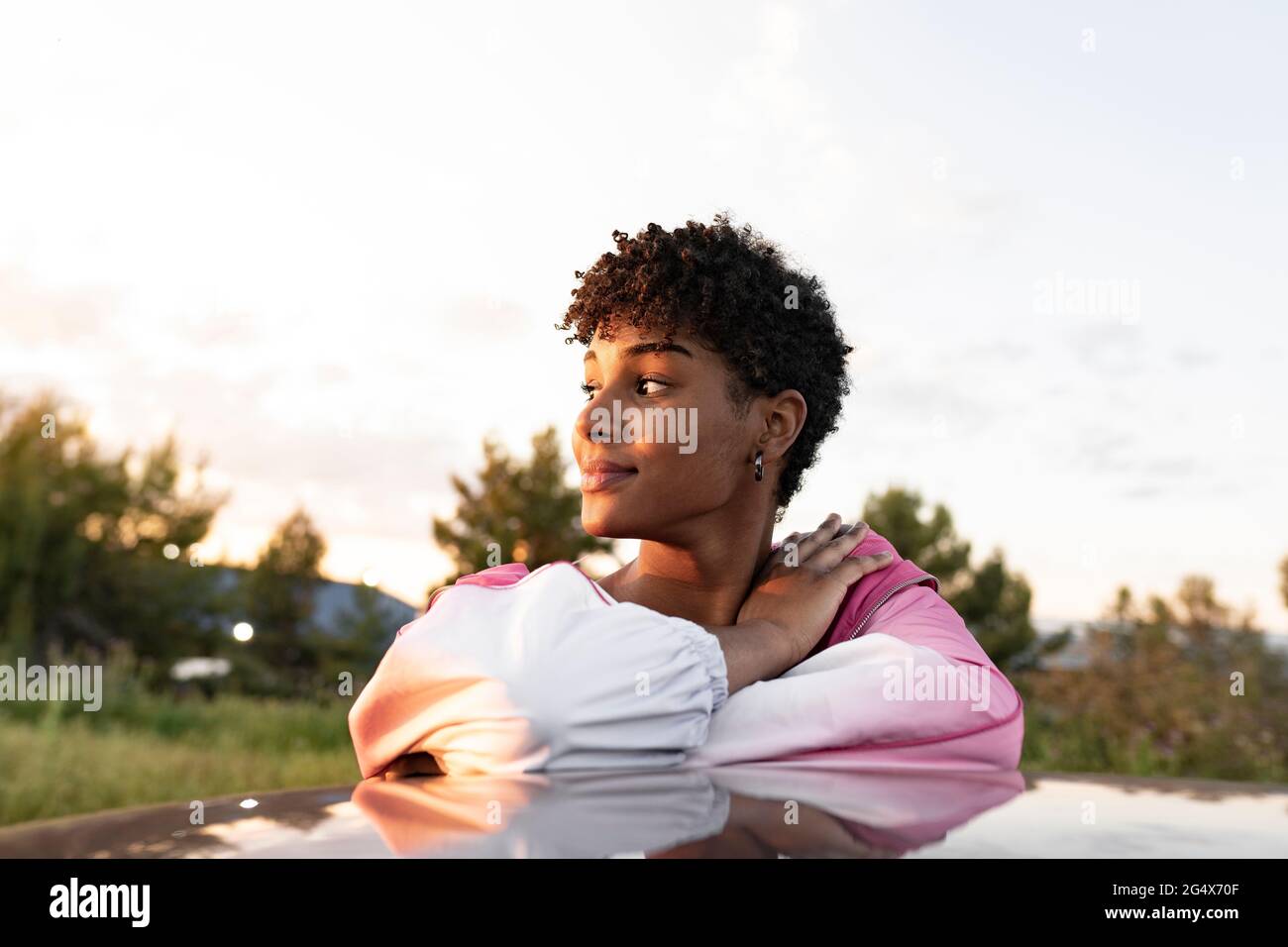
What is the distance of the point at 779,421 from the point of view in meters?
2.68

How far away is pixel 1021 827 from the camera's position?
1.16 m

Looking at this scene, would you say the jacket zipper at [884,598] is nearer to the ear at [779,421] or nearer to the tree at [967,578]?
the ear at [779,421]

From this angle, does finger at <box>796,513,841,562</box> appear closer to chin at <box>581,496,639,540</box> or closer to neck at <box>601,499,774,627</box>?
neck at <box>601,499,774,627</box>

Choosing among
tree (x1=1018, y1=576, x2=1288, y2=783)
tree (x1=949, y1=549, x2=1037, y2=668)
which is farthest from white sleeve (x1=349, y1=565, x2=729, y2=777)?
tree (x1=949, y1=549, x2=1037, y2=668)

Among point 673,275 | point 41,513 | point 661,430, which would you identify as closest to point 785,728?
point 661,430

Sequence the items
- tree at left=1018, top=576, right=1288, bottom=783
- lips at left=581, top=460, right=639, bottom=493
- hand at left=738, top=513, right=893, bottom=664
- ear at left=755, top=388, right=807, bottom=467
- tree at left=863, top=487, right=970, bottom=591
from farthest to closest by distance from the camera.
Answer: tree at left=863, top=487, right=970, bottom=591, tree at left=1018, top=576, right=1288, bottom=783, ear at left=755, top=388, right=807, bottom=467, lips at left=581, top=460, right=639, bottom=493, hand at left=738, top=513, right=893, bottom=664

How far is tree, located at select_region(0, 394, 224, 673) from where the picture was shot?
24.0 metres

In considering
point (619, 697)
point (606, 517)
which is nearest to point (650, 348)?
point (606, 517)

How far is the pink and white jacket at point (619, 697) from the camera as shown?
145 cm

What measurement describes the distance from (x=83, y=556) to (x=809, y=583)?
25697mm

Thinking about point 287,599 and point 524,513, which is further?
point 287,599

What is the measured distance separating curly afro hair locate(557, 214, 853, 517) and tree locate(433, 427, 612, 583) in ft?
69.1

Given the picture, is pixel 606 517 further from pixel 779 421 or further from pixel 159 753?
pixel 159 753
